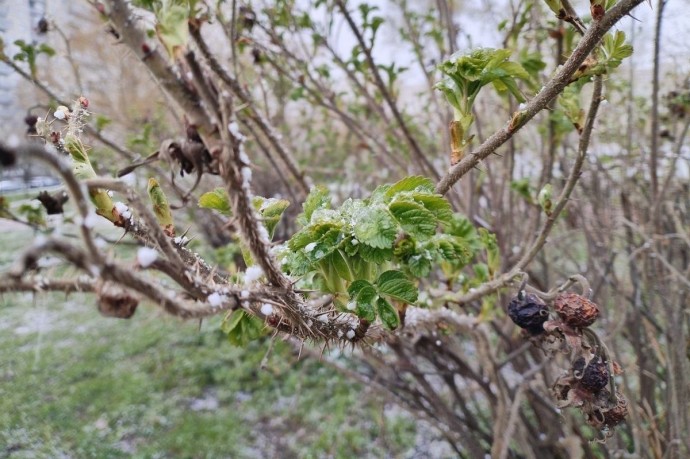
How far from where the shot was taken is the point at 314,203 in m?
0.74

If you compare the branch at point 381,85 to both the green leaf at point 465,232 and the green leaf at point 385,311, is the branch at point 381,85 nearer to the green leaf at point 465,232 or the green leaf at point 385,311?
the green leaf at point 465,232

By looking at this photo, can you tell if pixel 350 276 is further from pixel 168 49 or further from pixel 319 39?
pixel 319 39

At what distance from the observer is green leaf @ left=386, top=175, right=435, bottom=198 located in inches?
27.0

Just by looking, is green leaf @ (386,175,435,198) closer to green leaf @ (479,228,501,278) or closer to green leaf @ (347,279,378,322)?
green leaf @ (347,279,378,322)

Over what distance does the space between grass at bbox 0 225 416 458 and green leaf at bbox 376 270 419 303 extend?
1.61 meters

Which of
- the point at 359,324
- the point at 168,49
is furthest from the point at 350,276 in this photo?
the point at 168,49

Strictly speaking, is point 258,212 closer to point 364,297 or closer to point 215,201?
point 215,201

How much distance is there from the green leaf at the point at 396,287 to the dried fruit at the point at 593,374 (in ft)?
0.85

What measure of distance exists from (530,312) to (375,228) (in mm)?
296

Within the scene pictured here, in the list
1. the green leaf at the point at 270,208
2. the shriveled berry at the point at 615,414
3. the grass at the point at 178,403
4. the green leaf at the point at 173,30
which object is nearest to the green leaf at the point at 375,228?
the green leaf at the point at 270,208

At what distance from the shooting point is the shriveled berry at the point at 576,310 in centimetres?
66

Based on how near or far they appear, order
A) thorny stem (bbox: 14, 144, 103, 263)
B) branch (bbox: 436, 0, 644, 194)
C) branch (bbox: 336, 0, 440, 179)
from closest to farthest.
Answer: thorny stem (bbox: 14, 144, 103, 263) → branch (bbox: 436, 0, 644, 194) → branch (bbox: 336, 0, 440, 179)

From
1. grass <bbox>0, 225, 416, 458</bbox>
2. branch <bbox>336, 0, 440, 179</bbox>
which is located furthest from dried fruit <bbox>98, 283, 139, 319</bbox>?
grass <bbox>0, 225, 416, 458</bbox>

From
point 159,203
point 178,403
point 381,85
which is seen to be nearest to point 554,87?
point 159,203
